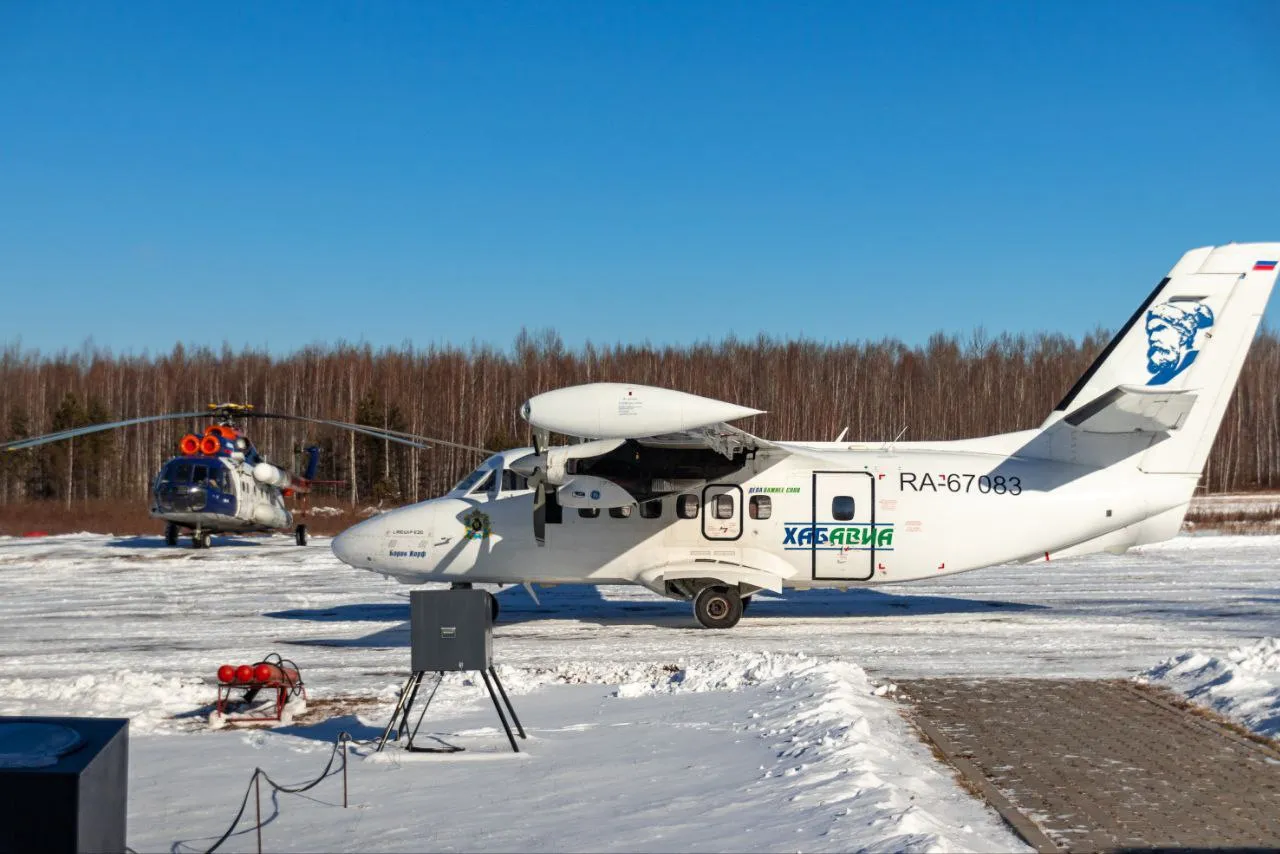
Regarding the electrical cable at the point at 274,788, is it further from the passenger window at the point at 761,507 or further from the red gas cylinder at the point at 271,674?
the passenger window at the point at 761,507

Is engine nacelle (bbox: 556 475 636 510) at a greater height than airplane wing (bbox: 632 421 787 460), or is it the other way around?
airplane wing (bbox: 632 421 787 460)

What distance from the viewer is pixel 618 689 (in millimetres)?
11742

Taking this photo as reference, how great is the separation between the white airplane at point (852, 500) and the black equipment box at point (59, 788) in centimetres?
1110

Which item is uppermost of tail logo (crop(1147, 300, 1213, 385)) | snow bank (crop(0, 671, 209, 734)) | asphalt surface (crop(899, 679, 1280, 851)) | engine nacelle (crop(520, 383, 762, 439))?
tail logo (crop(1147, 300, 1213, 385))

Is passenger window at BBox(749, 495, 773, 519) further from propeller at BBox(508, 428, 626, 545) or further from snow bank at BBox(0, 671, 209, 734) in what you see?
snow bank at BBox(0, 671, 209, 734)

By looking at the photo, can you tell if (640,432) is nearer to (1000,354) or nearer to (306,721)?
(306,721)

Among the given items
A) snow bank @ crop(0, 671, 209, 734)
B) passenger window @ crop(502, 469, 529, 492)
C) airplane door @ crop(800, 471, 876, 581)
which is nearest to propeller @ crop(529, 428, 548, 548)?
passenger window @ crop(502, 469, 529, 492)

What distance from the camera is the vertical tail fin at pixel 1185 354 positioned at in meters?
16.3

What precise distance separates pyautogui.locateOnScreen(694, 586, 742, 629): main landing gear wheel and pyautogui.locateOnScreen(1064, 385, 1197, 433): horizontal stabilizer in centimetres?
591

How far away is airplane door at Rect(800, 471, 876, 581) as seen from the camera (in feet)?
55.2

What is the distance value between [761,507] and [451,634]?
29.7ft

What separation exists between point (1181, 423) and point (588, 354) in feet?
199

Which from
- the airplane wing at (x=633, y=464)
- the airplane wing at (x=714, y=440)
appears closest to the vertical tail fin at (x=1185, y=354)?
the airplane wing at (x=633, y=464)

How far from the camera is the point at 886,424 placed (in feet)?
207
